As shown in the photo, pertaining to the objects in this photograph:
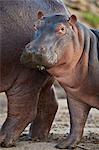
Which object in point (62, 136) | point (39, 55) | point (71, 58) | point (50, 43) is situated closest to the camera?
point (39, 55)

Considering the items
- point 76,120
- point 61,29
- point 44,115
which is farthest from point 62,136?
point 61,29

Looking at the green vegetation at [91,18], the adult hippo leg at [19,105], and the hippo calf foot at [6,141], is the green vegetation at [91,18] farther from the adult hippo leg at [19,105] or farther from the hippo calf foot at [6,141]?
the hippo calf foot at [6,141]

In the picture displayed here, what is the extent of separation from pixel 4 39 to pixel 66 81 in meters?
0.64

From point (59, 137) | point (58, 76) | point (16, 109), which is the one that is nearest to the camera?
point (58, 76)

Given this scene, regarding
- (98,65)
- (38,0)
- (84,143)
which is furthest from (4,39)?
(84,143)

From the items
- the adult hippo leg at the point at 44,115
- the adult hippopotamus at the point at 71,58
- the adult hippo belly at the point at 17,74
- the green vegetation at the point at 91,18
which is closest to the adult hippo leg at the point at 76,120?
the adult hippopotamus at the point at 71,58

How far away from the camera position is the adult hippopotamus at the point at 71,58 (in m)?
3.91

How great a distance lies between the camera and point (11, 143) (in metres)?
4.47

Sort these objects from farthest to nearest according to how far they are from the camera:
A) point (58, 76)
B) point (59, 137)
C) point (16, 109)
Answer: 1. point (59, 137)
2. point (16, 109)
3. point (58, 76)

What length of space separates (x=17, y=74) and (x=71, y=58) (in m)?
0.55

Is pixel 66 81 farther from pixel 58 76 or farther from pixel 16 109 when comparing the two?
pixel 16 109

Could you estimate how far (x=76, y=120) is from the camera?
175 inches

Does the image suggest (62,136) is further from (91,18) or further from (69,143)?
(91,18)

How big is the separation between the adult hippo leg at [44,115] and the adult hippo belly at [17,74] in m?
0.24
